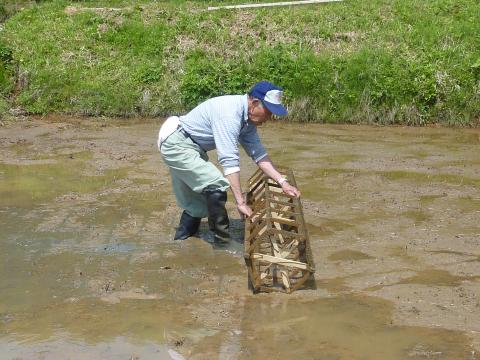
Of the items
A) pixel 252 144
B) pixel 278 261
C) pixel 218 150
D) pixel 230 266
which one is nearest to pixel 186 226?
pixel 230 266

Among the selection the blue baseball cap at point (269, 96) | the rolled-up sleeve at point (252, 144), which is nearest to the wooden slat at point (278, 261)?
the blue baseball cap at point (269, 96)

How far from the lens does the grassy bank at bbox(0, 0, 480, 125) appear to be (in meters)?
12.9

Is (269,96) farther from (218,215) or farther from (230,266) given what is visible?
(230,266)

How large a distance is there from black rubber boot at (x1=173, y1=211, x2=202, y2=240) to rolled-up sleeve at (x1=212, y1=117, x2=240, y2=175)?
1.08 metres

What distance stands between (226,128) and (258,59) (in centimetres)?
798

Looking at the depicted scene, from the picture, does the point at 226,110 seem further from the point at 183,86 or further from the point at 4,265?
the point at 183,86

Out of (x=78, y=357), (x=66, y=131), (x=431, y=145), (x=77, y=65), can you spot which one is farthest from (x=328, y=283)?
(x=77, y=65)

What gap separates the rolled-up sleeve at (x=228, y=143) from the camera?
5.97m

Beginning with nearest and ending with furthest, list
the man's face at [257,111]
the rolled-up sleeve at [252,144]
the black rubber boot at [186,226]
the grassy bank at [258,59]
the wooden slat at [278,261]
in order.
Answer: the wooden slat at [278,261] < the man's face at [257,111] < the rolled-up sleeve at [252,144] < the black rubber boot at [186,226] < the grassy bank at [258,59]

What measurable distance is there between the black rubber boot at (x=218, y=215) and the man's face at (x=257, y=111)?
2.59 ft

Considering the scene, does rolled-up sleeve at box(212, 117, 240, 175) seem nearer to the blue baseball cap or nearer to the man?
the man

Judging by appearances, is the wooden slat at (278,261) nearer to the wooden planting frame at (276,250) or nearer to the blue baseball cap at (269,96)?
the wooden planting frame at (276,250)

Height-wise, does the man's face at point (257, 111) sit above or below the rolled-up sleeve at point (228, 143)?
above

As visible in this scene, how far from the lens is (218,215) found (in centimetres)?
661
